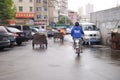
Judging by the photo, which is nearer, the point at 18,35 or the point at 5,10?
the point at 18,35

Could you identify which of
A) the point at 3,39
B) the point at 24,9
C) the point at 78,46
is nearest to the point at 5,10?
the point at 3,39

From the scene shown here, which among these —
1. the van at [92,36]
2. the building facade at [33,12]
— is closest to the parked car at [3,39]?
the van at [92,36]

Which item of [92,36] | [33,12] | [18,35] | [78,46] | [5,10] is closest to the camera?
[78,46]

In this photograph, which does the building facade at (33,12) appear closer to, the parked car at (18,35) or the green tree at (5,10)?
the green tree at (5,10)

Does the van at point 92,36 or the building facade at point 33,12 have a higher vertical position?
the building facade at point 33,12

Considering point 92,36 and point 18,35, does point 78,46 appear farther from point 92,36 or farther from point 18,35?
point 18,35

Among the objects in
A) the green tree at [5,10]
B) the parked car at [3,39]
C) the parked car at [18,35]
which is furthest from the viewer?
the green tree at [5,10]

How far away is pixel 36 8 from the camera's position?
10425 centimetres

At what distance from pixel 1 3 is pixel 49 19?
212ft

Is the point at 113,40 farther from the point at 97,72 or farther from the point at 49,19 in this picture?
the point at 49,19

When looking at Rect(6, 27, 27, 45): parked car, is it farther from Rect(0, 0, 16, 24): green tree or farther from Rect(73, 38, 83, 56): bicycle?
Rect(0, 0, 16, 24): green tree

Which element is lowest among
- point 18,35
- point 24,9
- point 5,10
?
point 18,35

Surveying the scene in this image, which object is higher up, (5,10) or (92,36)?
(5,10)

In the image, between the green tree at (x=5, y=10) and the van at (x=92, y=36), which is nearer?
the van at (x=92, y=36)
